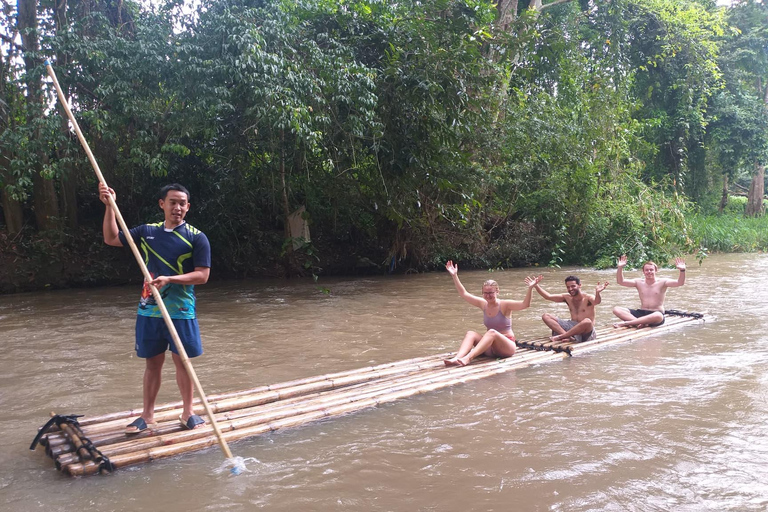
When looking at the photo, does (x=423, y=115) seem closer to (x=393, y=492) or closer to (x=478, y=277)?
(x=478, y=277)

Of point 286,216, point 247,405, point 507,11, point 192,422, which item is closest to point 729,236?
point 507,11

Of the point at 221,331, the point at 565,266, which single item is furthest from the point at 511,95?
the point at 221,331

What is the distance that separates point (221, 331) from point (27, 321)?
3.00 meters

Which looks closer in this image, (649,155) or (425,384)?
(425,384)

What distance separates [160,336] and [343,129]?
24.1 feet

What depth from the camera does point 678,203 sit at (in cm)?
1416

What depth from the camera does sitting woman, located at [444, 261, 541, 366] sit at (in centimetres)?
560

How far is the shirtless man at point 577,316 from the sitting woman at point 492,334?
76 cm

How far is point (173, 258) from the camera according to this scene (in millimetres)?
3621

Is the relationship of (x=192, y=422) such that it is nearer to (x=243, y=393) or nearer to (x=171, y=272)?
(x=243, y=393)

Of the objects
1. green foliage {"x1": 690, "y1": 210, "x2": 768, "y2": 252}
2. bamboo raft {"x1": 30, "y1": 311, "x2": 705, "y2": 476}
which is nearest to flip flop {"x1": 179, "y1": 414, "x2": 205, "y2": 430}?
bamboo raft {"x1": 30, "y1": 311, "x2": 705, "y2": 476}

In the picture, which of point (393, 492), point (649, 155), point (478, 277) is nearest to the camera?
point (393, 492)

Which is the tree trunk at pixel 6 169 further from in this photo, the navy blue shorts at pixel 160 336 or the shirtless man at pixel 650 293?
the shirtless man at pixel 650 293

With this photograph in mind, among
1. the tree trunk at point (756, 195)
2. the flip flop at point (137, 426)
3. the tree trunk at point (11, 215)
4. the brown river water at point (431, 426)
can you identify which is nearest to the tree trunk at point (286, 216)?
the brown river water at point (431, 426)
